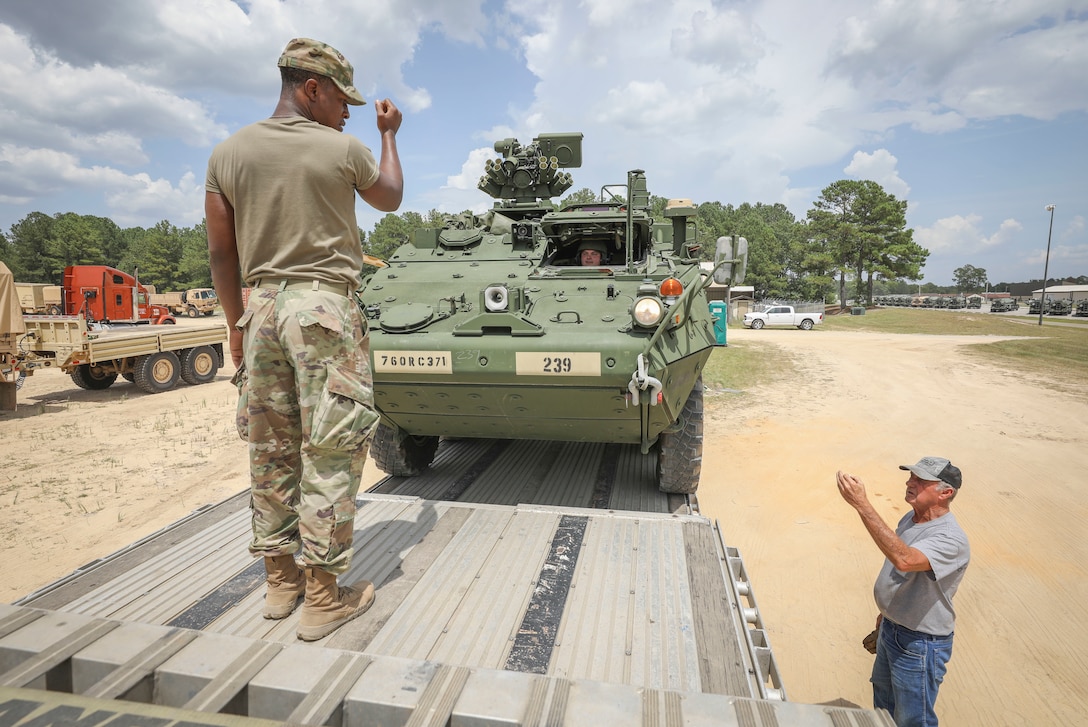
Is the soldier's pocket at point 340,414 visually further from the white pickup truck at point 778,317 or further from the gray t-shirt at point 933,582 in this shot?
the white pickup truck at point 778,317

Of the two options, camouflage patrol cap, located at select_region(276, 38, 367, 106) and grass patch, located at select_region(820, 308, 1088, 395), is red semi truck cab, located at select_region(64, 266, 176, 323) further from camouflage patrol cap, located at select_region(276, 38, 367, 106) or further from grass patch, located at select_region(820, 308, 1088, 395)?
grass patch, located at select_region(820, 308, 1088, 395)

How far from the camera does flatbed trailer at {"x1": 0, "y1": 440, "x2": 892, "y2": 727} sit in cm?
158

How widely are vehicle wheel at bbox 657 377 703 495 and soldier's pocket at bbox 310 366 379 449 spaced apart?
2.74 metres

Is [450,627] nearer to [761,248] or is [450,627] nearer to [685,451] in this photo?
[685,451]

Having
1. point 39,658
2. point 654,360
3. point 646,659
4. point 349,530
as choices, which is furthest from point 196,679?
point 654,360

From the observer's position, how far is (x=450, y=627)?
2.69m

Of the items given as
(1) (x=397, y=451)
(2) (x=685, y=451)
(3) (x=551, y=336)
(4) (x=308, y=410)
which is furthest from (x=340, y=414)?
(2) (x=685, y=451)

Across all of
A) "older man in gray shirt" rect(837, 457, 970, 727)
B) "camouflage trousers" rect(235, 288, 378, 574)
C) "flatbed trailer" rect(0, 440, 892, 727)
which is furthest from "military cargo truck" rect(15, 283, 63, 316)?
"older man in gray shirt" rect(837, 457, 970, 727)

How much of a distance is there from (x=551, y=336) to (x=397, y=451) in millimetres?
1885

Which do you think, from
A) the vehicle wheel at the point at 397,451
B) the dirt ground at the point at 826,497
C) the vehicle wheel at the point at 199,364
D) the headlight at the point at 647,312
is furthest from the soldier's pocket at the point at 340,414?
the vehicle wheel at the point at 199,364

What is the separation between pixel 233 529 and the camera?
12.2ft

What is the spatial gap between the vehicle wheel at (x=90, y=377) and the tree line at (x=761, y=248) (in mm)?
18625

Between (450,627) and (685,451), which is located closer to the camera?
(450,627)

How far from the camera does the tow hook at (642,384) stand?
3617 mm
